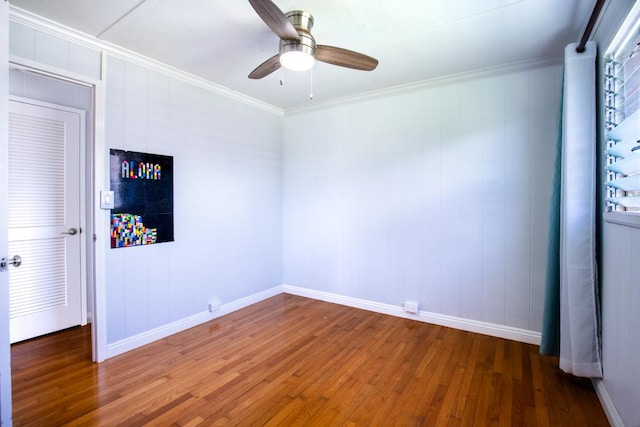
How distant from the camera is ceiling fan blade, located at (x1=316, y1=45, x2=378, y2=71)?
6.28ft

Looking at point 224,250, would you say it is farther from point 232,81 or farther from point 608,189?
point 608,189

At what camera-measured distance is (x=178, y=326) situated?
115 inches

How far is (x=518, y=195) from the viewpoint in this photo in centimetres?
269

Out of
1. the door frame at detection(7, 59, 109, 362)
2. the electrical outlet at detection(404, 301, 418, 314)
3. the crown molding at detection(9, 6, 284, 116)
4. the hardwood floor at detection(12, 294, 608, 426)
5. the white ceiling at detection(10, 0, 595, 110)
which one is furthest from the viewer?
the electrical outlet at detection(404, 301, 418, 314)

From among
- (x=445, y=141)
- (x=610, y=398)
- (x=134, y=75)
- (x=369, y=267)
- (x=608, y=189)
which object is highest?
(x=134, y=75)

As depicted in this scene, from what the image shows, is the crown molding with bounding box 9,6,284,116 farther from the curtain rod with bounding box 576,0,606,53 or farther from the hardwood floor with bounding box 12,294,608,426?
the curtain rod with bounding box 576,0,606,53

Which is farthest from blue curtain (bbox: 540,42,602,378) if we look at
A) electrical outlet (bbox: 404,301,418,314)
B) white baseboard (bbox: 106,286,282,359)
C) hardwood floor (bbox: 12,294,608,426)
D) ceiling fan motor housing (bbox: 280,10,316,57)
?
white baseboard (bbox: 106,286,282,359)

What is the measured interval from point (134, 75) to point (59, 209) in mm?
1499

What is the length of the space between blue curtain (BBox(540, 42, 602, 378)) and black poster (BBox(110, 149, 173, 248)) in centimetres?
312

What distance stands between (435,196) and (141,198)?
2738 mm

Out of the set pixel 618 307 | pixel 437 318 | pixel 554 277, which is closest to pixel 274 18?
pixel 618 307

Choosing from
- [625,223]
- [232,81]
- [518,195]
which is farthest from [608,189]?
[232,81]

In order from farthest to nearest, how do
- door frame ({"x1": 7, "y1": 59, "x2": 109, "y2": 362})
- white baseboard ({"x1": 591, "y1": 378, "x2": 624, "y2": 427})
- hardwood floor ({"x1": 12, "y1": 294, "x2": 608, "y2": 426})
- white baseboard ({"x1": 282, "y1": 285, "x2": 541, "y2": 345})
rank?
white baseboard ({"x1": 282, "y1": 285, "x2": 541, "y2": 345}) < door frame ({"x1": 7, "y1": 59, "x2": 109, "y2": 362}) < hardwood floor ({"x1": 12, "y1": 294, "x2": 608, "y2": 426}) < white baseboard ({"x1": 591, "y1": 378, "x2": 624, "y2": 427})

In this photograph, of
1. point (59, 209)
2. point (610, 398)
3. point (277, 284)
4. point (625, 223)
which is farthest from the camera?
point (277, 284)
